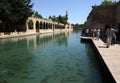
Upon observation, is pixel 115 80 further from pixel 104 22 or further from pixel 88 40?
pixel 104 22

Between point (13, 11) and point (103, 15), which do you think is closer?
point (103, 15)

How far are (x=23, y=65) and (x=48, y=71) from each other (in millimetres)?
2166

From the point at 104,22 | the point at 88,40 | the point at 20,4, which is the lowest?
the point at 88,40

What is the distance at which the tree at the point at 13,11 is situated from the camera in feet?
120

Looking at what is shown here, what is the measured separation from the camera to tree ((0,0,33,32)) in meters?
36.6

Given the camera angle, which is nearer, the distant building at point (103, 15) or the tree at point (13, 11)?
the distant building at point (103, 15)

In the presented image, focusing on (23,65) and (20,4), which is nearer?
(23,65)

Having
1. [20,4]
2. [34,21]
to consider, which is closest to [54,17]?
[34,21]

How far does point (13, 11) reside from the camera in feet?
132

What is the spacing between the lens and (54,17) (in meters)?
116

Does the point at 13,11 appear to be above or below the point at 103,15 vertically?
above

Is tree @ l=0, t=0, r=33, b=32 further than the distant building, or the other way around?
tree @ l=0, t=0, r=33, b=32

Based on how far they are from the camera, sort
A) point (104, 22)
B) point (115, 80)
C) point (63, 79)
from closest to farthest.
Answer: point (115, 80)
point (63, 79)
point (104, 22)

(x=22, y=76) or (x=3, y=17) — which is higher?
(x=3, y=17)
